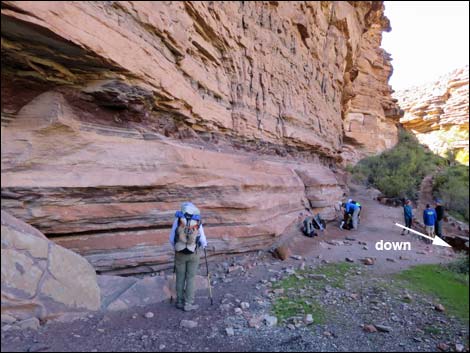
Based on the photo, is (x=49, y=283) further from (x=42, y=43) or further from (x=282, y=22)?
(x=282, y=22)

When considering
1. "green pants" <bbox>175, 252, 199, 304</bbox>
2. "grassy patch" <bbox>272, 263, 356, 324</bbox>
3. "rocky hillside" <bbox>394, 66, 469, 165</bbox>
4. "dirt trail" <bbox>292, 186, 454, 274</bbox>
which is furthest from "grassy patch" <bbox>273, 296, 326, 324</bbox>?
"rocky hillside" <bbox>394, 66, 469, 165</bbox>

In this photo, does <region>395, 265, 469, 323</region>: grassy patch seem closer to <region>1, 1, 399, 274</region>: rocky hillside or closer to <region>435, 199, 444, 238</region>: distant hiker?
<region>1, 1, 399, 274</region>: rocky hillside

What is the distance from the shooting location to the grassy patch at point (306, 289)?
486 cm

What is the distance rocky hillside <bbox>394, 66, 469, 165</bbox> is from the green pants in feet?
142

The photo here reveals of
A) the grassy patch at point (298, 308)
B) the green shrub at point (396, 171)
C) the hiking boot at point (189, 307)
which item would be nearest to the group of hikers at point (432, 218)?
the green shrub at point (396, 171)

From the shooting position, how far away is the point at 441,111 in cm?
4512

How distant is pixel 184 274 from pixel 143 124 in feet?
9.27

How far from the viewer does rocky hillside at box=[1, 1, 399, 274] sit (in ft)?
15.2

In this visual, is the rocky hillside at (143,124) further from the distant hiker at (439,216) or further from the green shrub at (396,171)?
the green shrub at (396,171)

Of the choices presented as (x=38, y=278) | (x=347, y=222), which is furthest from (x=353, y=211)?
(x=38, y=278)

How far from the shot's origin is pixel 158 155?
5922 millimetres

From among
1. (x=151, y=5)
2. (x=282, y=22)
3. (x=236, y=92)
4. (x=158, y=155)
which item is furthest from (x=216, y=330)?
(x=282, y=22)

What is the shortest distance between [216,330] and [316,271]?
3.43 m

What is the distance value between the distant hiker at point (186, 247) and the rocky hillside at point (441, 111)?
43286 millimetres
